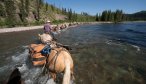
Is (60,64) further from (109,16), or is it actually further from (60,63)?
(109,16)

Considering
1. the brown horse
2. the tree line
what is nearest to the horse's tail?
the brown horse

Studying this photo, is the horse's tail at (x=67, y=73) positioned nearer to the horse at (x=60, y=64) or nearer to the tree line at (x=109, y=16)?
the horse at (x=60, y=64)

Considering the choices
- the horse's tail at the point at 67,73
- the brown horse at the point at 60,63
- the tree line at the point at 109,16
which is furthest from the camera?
the tree line at the point at 109,16

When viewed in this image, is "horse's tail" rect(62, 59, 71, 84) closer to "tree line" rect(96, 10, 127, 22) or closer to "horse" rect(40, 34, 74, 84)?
"horse" rect(40, 34, 74, 84)

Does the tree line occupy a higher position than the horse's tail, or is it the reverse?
the tree line

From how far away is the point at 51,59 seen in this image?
337 inches

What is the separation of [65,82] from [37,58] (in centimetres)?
456

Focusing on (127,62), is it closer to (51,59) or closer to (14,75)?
(51,59)

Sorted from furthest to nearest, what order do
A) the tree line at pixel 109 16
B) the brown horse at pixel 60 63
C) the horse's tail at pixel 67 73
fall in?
the tree line at pixel 109 16
the brown horse at pixel 60 63
the horse's tail at pixel 67 73

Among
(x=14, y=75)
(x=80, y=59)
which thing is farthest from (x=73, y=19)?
(x=14, y=75)

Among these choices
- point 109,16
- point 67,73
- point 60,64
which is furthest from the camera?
point 109,16

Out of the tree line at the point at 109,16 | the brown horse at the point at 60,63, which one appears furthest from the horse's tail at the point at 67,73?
the tree line at the point at 109,16

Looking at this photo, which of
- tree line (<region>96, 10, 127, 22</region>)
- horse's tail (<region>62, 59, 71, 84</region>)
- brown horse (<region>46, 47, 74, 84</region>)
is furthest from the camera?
tree line (<region>96, 10, 127, 22</region>)

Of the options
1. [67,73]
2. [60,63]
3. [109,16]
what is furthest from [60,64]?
[109,16]
